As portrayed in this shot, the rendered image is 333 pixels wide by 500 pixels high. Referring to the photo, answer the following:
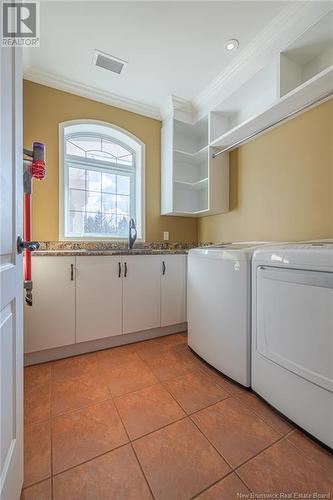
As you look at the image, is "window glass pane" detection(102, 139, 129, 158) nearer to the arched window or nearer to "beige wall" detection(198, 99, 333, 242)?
the arched window

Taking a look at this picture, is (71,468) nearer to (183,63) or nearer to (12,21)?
(12,21)

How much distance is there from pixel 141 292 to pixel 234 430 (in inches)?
51.0

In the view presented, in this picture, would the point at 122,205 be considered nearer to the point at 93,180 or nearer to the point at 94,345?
the point at 93,180

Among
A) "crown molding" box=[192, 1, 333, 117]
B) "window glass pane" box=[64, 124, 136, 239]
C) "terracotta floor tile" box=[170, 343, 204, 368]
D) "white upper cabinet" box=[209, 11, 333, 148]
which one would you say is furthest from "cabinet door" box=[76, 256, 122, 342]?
"crown molding" box=[192, 1, 333, 117]

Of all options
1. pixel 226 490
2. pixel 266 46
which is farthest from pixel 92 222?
pixel 226 490

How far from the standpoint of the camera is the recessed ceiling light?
178 cm

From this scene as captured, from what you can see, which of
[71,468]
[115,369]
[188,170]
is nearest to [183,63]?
[188,170]

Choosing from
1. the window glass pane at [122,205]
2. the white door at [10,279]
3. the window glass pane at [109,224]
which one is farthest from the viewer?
the window glass pane at [122,205]

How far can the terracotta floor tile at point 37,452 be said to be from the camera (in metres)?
0.90

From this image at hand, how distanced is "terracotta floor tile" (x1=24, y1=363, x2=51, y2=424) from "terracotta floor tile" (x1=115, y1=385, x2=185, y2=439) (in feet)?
1.38

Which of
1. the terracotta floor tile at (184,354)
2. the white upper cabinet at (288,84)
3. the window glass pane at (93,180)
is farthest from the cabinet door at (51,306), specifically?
the white upper cabinet at (288,84)

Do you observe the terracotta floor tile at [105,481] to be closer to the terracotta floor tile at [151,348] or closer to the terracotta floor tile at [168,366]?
the terracotta floor tile at [168,366]

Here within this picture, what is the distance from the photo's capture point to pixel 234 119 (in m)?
2.45

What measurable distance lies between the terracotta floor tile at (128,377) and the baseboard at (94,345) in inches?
13.0
